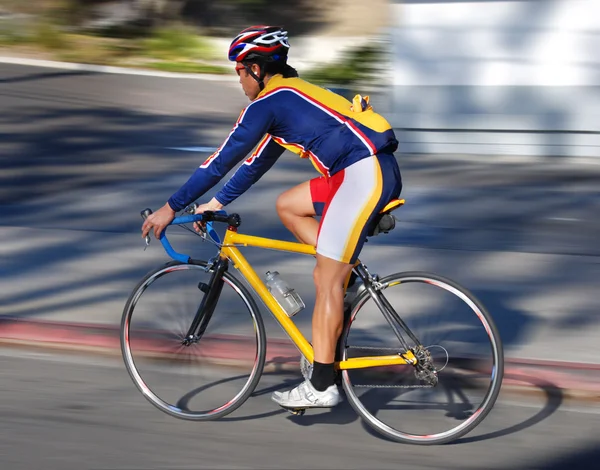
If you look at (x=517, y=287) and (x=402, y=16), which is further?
(x=402, y=16)

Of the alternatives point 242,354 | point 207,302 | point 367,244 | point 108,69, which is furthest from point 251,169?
point 108,69

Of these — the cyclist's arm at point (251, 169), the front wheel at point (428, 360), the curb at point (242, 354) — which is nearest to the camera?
the front wheel at point (428, 360)

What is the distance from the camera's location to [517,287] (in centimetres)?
697

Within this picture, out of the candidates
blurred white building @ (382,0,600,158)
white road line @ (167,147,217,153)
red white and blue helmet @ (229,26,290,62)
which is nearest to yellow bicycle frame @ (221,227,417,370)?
red white and blue helmet @ (229,26,290,62)

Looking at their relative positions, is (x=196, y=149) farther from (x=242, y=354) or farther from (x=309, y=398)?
(x=309, y=398)

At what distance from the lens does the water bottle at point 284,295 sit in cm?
468

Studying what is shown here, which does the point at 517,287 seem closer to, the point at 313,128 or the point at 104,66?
the point at 313,128

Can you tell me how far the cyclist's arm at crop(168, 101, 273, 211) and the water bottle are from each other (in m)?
0.59

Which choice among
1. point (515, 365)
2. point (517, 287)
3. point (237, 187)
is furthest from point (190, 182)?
point (517, 287)

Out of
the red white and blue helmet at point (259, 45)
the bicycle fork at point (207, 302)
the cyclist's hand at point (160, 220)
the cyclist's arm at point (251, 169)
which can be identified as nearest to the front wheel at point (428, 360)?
the bicycle fork at point (207, 302)

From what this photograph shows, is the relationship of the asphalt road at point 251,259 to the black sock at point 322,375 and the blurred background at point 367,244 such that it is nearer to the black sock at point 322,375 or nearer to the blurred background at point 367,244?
the blurred background at point 367,244

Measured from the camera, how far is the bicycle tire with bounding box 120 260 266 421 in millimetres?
4754

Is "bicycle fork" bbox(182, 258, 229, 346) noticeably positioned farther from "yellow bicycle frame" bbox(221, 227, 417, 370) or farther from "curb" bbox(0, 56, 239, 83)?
"curb" bbox(0, 56, 239, 83)

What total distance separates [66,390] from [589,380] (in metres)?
2.88
